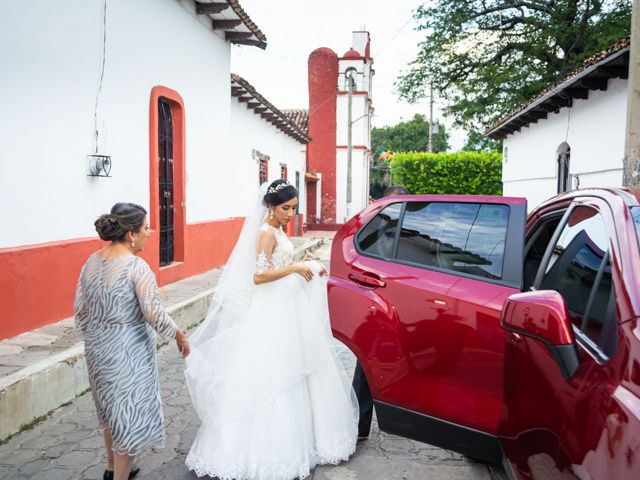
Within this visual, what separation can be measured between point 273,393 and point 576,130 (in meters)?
11.2

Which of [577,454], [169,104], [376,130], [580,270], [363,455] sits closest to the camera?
[577,454]

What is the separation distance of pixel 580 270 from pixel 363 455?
198cm

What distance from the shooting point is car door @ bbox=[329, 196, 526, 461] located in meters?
2.86

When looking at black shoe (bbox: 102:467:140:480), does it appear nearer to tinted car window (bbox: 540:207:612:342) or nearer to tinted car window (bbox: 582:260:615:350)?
tinted car window (bbox: 540:207:612:342)

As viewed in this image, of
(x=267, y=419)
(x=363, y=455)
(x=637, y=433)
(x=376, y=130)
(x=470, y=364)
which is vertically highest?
(x=376, y=130)

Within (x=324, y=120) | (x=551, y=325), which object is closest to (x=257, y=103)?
(x=551, y=325)

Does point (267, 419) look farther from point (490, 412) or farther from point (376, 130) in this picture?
point (376, 130)

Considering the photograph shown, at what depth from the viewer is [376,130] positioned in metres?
69.4

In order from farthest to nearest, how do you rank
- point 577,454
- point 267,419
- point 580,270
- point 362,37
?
1. point 362,37
2. point 267,419
3. point 580,270
4. point 577,454

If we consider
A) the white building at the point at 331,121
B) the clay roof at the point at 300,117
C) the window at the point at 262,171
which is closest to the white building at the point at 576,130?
the window at the point at 262,171

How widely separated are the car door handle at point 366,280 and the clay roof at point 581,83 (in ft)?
22.1

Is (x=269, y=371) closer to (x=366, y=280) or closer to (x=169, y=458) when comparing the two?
(x=366, y=280)

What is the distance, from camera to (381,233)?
3.55 m

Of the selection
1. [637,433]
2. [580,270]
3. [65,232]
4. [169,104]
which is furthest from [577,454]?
[169,104]
